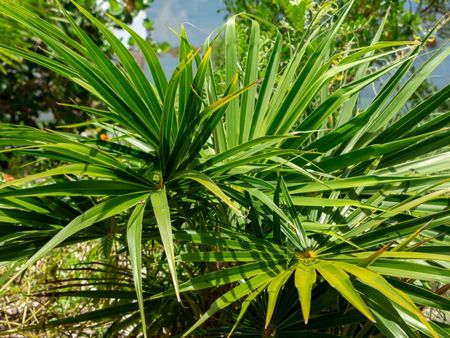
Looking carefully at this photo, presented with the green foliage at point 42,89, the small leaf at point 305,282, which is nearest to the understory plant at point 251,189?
the small leaf at point 305,282

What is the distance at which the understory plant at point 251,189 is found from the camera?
1.08 meters

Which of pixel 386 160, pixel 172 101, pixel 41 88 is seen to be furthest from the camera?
pixel 41 88

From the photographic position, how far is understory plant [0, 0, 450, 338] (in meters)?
1.08

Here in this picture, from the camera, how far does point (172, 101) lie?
3.83ft

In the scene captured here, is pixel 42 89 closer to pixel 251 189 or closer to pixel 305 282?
pixel 251 189

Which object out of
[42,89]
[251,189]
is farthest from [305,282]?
[42,89]

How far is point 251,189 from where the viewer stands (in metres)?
1.20

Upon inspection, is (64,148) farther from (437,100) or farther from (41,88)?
(41,88)

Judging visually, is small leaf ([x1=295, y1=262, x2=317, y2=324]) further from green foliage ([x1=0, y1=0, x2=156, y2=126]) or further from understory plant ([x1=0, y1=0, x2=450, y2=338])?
green foliage ([x1=0, y1=0, x2=156, y2=126])

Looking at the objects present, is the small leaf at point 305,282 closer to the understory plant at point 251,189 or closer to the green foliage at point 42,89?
the understory plant at point 251,189

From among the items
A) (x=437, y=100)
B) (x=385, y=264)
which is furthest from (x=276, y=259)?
(x=437, y=100)

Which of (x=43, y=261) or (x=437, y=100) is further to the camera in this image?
(x=43, y=261)

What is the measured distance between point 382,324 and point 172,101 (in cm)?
61

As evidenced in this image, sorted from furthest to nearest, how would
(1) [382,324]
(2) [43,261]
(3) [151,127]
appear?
(2) [43,261] < (3) [151,127] < (1) [382,324]
